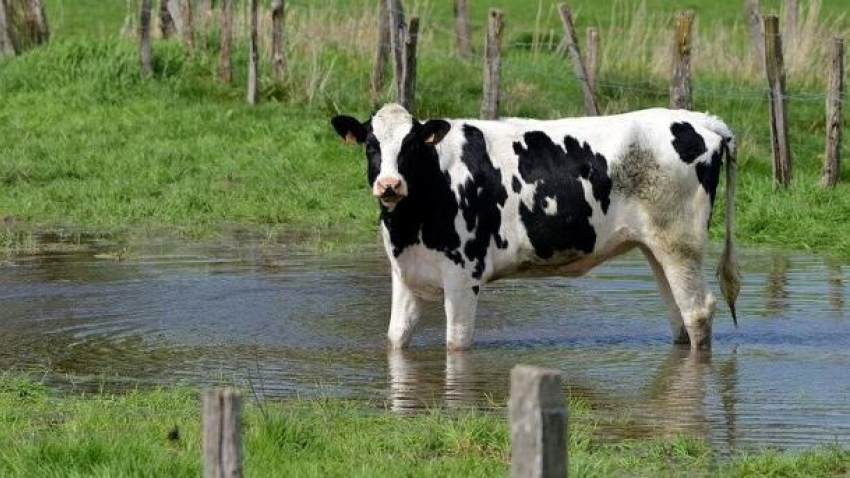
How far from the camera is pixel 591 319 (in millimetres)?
11695

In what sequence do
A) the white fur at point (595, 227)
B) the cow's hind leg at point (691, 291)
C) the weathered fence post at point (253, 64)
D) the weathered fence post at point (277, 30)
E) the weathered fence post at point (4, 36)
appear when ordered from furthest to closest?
the weathered fence post at point (4, 36)
the weathered fence post at point (277, 30)
the weathered fence post at point (253, 64)
the cow's hind leg at point (691, 291)
the white fur at point (595, 227)

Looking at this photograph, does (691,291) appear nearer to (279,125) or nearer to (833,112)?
(833,112)

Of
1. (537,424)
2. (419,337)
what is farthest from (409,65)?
(537,424)

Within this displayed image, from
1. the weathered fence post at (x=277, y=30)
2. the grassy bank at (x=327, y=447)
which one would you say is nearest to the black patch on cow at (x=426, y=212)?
the grassy bank at (x=327, y=447)

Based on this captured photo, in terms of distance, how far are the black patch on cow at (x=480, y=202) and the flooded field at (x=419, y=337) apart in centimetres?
61

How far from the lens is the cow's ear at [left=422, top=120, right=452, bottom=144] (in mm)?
10336

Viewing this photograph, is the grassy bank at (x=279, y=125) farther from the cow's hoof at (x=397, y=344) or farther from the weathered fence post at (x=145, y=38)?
the cow's hoof at (x=397, y=344)

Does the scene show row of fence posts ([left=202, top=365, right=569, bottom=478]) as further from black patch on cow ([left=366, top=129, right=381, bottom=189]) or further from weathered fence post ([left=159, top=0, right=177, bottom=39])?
weathered fence post ([left=159, top=0, right=177, bottom=39])

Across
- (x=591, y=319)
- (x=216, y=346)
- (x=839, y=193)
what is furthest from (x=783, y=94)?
(x=216, y=346)

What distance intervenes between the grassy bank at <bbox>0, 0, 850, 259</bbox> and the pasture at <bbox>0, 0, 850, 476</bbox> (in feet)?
0.15

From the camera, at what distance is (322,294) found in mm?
12531

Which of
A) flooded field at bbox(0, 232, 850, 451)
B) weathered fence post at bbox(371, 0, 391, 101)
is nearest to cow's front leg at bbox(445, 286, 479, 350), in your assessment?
flooded field at bbox(0, 232, 850, 451)

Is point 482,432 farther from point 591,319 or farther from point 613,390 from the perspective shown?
point 591,319

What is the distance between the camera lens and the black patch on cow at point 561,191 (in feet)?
34.8
